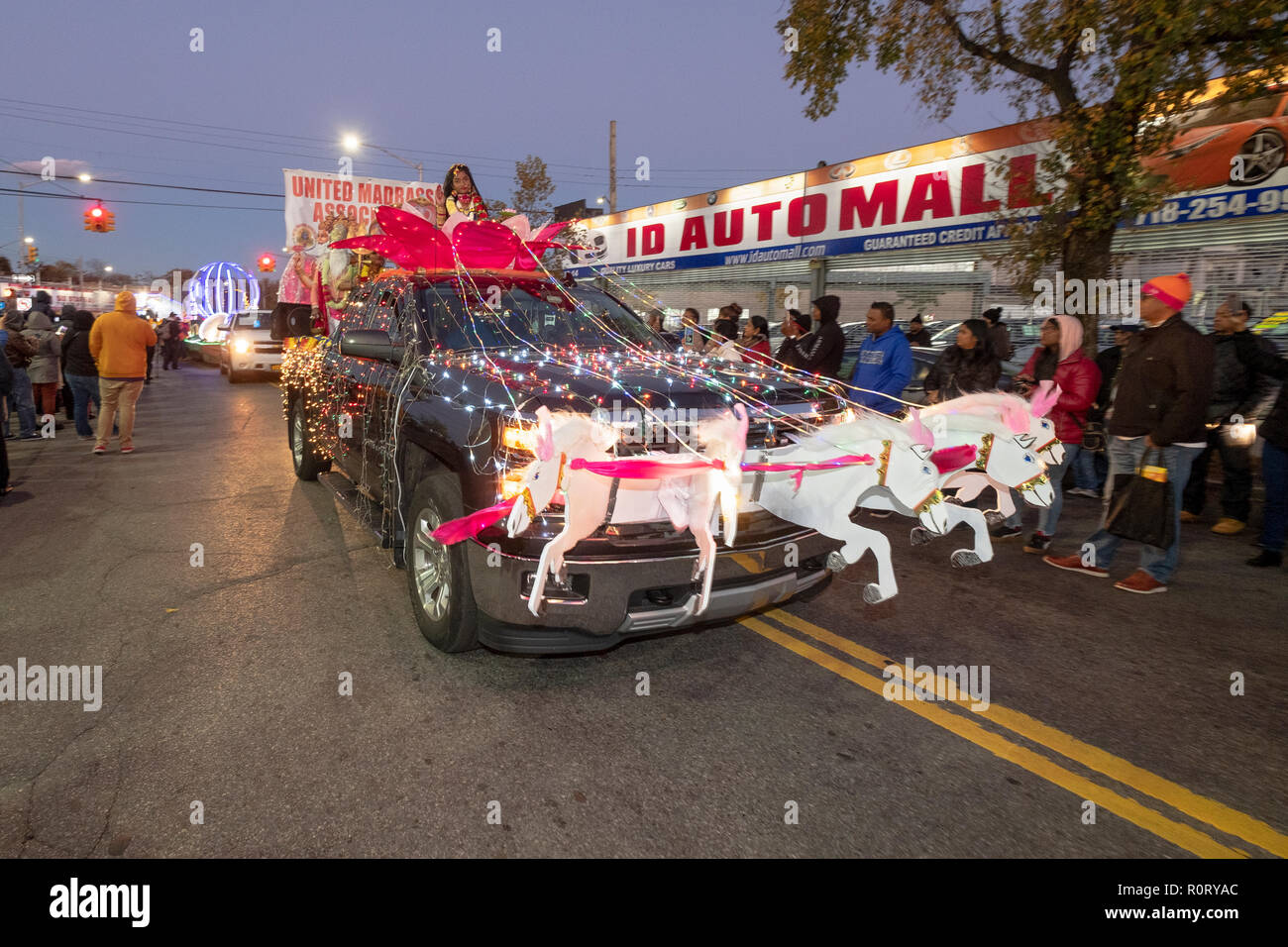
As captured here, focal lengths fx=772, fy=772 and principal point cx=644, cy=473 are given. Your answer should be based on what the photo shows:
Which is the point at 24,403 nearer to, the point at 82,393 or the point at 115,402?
the point at 82,393

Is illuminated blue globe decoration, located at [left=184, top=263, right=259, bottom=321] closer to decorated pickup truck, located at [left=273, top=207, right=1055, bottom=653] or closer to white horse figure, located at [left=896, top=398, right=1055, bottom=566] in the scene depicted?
decorated pickup truck, located at [left=273, top=207, right=1055, bottom=653]

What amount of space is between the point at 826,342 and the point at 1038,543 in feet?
8.19

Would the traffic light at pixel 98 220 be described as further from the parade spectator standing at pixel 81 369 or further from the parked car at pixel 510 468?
the parked car at pixel 510 468

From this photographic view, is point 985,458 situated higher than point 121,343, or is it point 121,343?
point 121,343

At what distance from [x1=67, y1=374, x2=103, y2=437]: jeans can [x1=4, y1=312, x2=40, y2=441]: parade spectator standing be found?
60 cm

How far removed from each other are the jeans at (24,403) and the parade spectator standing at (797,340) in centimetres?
1081

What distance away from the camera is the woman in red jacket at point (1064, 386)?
5719 millimetres

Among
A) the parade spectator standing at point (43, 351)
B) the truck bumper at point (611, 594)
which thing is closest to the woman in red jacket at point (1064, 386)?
the truck bumper at point (611, 594)

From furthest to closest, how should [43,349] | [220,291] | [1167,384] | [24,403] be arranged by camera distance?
[220,291] → [43,349] → [24,403] → [1167,384]

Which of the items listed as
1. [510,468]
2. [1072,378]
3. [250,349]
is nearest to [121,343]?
[510,468]

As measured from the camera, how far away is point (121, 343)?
946 centimetres

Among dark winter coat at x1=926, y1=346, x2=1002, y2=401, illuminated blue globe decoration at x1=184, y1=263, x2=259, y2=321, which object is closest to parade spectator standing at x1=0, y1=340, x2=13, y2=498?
dark winter coat at x1=926, y1=346, x2=1002, y2=401

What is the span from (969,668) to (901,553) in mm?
2100
